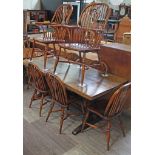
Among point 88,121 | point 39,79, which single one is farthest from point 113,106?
point 39,79

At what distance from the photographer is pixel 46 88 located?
2.97 meters

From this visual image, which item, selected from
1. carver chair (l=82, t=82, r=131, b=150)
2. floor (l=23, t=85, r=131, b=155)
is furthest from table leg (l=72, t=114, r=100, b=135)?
carver chair (l=82, t=82, r=131, b=150)

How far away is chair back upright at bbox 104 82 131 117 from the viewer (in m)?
2.12

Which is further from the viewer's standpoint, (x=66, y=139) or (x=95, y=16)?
(x=95, y=16)

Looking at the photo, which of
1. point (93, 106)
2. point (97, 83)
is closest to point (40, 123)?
point (93, 106)

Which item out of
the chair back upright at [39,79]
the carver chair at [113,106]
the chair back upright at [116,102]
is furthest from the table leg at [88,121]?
the chair back upright at [39,79]

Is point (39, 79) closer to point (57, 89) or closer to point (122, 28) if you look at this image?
point (57, 89)

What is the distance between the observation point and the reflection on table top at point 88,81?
2.27 meters

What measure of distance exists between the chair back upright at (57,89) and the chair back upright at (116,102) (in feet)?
1.74

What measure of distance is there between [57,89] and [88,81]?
A: 1.29 feet

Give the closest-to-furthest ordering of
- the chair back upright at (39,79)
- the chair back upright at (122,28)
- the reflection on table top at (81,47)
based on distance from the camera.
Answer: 1. the reflection on table top at (81,47)
2. the chair back upright at (39,79)
3. the chair back upright at (122,28)

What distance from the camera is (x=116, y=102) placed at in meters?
2.21

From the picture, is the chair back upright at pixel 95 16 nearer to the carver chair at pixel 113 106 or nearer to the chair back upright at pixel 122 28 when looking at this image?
the carver chair at pixel 113 106
